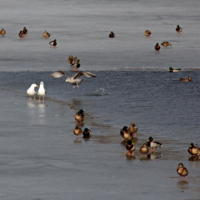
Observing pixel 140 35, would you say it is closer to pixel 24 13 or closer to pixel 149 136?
pixel 24 13

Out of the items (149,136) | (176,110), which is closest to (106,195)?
(149,136)

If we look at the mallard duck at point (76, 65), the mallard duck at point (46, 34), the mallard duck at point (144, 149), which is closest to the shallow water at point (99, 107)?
the mallard duck at point (144, 149)

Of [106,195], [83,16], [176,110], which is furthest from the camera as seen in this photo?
[83,16]

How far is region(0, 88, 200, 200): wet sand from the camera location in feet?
41.7

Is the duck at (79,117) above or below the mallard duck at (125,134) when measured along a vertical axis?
above

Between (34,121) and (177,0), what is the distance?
35694 millimetres

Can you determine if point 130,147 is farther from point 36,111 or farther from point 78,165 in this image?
point 36,111

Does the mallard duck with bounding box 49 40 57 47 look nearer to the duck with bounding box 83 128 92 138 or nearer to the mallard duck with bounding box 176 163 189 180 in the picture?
the duck with bounding box 83 128 92 138

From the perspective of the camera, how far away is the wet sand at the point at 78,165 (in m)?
12.7

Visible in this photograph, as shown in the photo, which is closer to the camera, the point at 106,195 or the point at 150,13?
the point at 106,195

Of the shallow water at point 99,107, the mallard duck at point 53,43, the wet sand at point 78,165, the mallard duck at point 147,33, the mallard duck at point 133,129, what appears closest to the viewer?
the wet sand at point 78,165

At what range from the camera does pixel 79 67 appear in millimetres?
28188

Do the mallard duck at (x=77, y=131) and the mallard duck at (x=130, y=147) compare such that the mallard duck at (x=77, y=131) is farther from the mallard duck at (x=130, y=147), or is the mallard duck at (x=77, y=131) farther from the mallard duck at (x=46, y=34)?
the mallard duck at (x=46, y=34)

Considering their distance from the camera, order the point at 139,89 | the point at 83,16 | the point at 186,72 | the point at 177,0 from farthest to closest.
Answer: the point at 177,0, the point at 83,16, the point at 186,72, the point at 139,89
